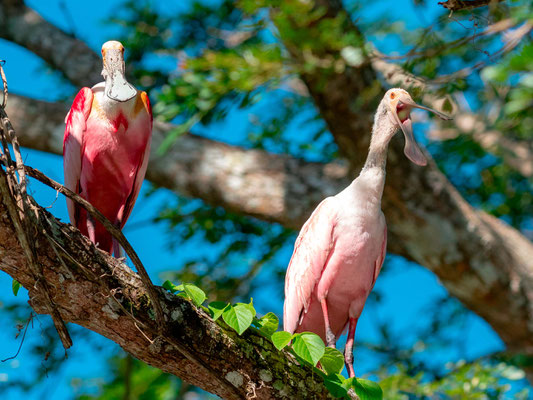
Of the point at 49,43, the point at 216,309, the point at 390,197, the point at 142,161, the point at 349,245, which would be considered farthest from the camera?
the point at 49,43

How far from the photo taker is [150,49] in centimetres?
871

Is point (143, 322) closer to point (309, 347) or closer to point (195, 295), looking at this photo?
point (195, 295)

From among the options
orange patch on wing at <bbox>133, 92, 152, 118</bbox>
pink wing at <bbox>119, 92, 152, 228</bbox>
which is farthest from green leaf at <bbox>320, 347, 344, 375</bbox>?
orange patch on wing at <bbox>133, 92, 152, 118</bbox>

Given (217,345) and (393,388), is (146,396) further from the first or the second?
(217,345)

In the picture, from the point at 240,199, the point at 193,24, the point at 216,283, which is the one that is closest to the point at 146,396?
the point at 216,283

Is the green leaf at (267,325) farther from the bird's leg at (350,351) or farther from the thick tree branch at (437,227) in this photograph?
the thick tree branch at (437,227)

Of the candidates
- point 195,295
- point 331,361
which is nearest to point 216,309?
point 195,295

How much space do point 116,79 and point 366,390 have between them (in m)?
1.98

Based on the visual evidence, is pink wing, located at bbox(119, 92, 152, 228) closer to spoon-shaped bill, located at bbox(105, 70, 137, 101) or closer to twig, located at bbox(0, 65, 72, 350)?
spoon-shaped bill, located at bbox(105, 70, 137, 101)

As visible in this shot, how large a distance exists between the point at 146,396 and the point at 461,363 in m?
3.63

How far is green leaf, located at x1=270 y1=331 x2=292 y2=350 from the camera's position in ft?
10.4

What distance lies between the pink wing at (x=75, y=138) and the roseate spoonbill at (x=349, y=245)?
4.21ft

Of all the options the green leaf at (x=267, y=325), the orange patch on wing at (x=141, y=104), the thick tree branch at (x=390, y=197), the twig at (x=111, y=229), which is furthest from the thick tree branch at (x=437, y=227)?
the twig at (x=111, y=229)

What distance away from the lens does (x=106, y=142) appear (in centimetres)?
396
